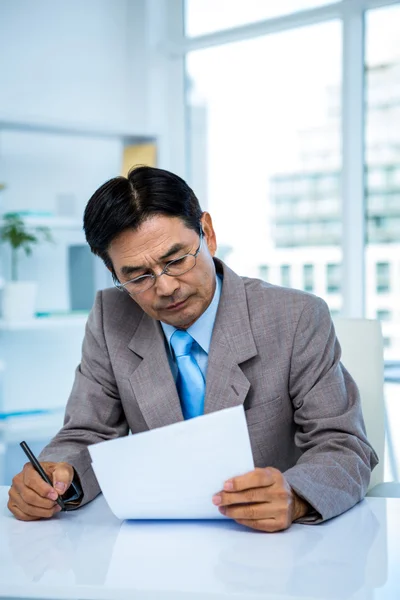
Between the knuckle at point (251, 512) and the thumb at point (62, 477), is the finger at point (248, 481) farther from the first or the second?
the thumb at point (62, 477)

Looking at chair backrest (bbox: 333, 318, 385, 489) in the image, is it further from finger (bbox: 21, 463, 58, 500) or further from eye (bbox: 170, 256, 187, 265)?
finger (bbox: 21, 463, 58, 500)

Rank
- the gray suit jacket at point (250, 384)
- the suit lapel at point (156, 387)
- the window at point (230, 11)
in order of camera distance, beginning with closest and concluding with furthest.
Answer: the gray suit jacket at point (250, 384), the suit lapel at point (156, 387), the window at point (230, 11)

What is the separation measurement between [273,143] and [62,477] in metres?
2.90

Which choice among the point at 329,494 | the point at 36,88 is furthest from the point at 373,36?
the point at 329,494

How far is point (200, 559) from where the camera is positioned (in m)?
1.03

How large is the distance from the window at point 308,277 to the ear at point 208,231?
90.4 inches

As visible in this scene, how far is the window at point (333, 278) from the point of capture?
3.79 m

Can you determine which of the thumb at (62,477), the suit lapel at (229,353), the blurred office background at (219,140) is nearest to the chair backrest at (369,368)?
the suit lapel at (229,353)

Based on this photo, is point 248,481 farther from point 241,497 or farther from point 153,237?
point 153,237

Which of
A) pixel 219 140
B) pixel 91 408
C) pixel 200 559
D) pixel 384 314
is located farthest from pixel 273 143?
pixel 200 559

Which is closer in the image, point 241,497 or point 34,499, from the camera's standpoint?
point 241,497

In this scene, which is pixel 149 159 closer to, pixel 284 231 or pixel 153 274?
pixel 284 231

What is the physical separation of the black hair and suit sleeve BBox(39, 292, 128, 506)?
9.9 inches

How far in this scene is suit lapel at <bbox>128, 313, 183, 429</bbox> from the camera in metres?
1.49
